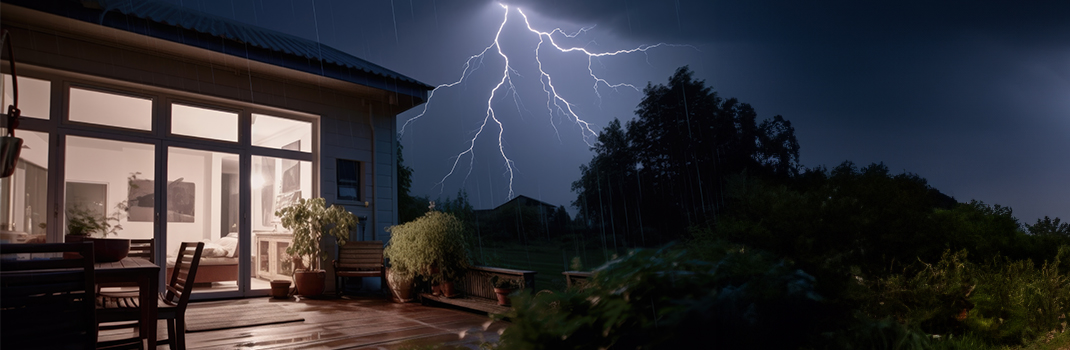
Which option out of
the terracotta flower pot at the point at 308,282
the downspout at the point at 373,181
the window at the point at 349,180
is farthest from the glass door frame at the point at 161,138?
the downspout at the point at 373,181

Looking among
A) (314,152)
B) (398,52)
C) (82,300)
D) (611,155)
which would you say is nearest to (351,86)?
(314,152)

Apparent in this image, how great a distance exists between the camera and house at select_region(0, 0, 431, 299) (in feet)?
15.2

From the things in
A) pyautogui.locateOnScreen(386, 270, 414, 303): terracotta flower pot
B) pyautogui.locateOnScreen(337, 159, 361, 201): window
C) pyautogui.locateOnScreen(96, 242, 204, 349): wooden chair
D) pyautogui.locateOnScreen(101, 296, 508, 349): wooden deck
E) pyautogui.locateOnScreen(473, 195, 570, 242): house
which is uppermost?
pyautogui.locateOnScreen(337, 159, 361, 201): window

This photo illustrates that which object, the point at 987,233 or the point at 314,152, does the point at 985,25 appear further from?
the point at 314,152

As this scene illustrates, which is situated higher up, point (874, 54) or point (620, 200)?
point (874, 54)

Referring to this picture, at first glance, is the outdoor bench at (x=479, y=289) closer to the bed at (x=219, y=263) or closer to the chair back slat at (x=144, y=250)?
the chair back slat at (x=144, y=250)

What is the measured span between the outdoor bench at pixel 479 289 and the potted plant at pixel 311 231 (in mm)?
1297

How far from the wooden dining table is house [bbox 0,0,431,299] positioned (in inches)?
114

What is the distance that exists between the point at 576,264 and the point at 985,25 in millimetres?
5702

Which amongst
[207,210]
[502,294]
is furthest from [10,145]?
[207,210]

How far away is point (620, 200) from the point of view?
12.0m

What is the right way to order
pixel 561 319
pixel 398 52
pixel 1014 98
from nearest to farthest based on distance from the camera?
pixel 561 319 → pixel 1014 98 → pixel 398 52

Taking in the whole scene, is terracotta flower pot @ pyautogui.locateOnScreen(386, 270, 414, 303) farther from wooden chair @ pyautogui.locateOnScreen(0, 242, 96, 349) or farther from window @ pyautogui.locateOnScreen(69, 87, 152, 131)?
wooden chair @ pyautogui.locateOnScreen(0, 242, 96, 349)

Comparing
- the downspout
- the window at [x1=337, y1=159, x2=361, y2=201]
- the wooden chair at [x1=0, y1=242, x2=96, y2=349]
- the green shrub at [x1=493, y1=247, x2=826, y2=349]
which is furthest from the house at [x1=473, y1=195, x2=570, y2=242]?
the green shrub at [x1=493, y1=247, x2=826, y2=349]
